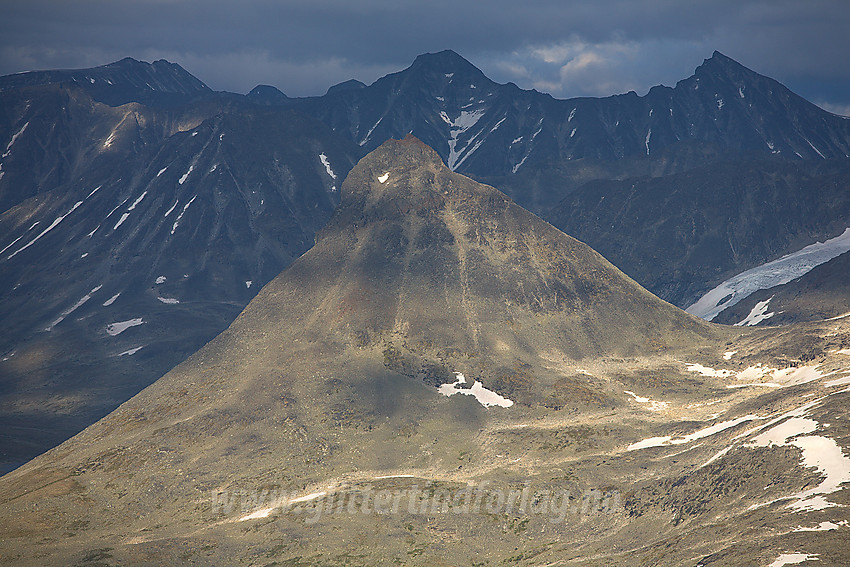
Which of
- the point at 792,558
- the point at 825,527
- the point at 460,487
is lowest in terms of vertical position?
the point at 792,558

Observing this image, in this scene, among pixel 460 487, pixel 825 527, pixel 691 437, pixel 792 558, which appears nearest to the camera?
pixel 792 558

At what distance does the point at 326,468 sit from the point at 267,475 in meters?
13.2

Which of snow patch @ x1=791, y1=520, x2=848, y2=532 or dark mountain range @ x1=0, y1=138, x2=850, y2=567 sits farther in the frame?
dark mountain range @ x1=0, y1=138, x2=850, y2=567

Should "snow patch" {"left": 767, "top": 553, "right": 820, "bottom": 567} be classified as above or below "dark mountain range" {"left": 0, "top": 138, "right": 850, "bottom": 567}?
below

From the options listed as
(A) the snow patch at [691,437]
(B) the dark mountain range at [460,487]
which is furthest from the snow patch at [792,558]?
(A) the snow patch at [691,437]

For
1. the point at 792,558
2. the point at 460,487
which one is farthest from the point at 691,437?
the point at 792,558

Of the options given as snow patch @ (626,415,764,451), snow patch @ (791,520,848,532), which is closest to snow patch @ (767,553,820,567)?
snow patch @ (791,520,848,532)

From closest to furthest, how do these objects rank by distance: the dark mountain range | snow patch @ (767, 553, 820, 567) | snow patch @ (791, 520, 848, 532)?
1. snow patch @ (767, 553, 820, 567)
2. snow patch @ (791, 520, 848, 532)
3. the dark mountain range

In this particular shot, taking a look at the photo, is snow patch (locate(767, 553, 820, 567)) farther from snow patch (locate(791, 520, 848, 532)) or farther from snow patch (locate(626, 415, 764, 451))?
snow patch (locate(626, 415, 764, 451))

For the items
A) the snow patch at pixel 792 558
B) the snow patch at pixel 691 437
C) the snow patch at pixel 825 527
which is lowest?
the snow patch at pixel 792 558

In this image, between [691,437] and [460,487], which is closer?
[460,487]

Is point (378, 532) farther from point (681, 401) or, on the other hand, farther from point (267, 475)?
point (681, 401)

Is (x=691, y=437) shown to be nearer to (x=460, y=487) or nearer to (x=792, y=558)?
(x=460, y=487)

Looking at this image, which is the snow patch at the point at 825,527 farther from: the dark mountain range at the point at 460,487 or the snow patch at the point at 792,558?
the snow patch at the point at 792,558
